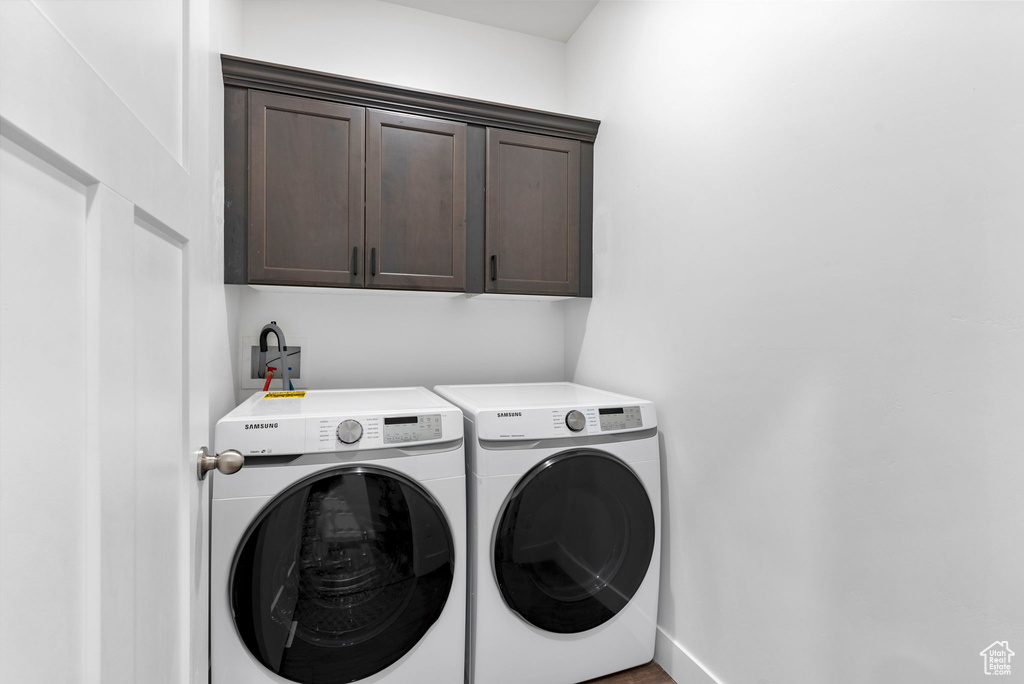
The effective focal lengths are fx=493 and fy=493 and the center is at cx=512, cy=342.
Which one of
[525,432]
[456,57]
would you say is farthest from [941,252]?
[456,57]

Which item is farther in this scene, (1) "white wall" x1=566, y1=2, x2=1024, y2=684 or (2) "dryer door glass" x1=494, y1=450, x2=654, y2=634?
(2) "dryer door glass" x1=494, y1=450, x2=654, y2=634

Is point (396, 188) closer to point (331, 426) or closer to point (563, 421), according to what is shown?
point (331, 426)

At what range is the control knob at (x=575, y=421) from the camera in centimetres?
159

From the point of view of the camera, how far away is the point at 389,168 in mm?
1896

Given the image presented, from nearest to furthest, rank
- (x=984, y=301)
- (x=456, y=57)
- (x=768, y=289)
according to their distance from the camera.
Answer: (x=984, y=301)
(x=768, y=289)
(x=456, y=57)

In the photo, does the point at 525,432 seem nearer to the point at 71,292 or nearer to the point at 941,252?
the point at 941,252

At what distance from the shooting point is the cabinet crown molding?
171cm

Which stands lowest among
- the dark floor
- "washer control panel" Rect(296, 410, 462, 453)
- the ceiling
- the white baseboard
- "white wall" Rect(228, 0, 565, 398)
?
the dark floor

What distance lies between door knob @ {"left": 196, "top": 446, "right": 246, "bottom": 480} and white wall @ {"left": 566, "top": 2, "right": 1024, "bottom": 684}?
1240mm

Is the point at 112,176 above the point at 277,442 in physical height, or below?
above

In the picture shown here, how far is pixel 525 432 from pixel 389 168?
3.73 ft

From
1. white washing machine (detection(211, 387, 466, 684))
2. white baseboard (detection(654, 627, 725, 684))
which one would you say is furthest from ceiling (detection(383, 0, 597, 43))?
white baseboard (detection(654, 627, 725, 684))
